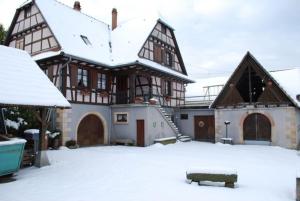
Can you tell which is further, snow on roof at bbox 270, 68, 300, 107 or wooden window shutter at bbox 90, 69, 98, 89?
wooden window shutter at bbox 90, 69, 98, 89

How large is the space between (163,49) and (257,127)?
370 inches

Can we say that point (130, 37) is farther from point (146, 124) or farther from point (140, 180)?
point (140, 180)

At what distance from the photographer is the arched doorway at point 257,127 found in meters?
18.0

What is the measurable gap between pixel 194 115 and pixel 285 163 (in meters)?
11.4

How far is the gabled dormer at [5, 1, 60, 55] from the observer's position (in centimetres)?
1732

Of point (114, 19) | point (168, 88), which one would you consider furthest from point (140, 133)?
point (114, 19)

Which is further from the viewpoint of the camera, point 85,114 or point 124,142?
point 124,142

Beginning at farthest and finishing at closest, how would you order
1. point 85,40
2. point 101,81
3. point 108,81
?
point 108,81 → point 85,40 → point 101,81

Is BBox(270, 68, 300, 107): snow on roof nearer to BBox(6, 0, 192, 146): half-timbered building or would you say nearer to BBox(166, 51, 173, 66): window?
BBox(6, 0, 192, 146): half-timbered building

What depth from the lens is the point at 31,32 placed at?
1842 cm

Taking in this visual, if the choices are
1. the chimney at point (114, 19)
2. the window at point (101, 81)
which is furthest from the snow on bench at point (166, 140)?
the chimney at point (114, 19)

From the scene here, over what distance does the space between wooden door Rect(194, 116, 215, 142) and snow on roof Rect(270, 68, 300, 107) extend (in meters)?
5.77

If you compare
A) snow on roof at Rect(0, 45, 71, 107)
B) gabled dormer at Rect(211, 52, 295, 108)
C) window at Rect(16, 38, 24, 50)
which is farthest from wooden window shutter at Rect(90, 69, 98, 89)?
gabled dormer at Rect(211, 52, 295, 108)

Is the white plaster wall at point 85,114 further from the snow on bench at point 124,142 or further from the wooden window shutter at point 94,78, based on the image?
the wooden window shutter at point 94,78
